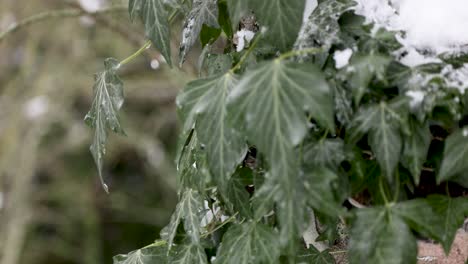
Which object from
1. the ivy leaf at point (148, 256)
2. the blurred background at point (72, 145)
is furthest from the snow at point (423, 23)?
the blurred background at point (72, 145)

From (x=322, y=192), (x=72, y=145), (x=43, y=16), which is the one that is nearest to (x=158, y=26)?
(x=322, y=192)

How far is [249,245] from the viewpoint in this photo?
688 mm

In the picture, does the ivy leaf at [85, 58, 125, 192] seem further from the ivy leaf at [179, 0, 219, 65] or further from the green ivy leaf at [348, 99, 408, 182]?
the green ivy leaf at [348, 99, 408, 182]

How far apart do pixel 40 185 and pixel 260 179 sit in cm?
324

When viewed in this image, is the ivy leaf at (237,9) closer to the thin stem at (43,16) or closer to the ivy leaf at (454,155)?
the ivy leaf at (454,155)

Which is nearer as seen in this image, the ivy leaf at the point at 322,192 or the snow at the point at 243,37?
the ivy leaf at the point at 322,192

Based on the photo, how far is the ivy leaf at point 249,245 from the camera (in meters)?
0.67

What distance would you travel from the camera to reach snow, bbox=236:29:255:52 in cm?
78

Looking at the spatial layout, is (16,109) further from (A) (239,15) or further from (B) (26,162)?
(A) (239,15)

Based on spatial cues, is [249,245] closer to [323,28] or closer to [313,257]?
[313,257]

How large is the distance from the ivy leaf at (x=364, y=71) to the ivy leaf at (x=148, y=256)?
0.37 metres

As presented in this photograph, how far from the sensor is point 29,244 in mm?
3654

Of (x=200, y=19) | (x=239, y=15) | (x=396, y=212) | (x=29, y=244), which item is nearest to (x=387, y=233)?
(x=396, y=212)

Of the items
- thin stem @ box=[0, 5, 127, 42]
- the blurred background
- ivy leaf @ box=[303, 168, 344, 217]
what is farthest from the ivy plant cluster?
the blurred background
